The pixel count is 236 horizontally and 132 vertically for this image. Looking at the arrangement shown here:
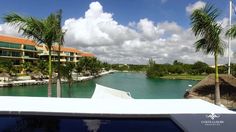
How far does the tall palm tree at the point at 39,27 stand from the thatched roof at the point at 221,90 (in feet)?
41.0

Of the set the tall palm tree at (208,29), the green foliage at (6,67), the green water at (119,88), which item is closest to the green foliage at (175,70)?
the green water at (119,88)

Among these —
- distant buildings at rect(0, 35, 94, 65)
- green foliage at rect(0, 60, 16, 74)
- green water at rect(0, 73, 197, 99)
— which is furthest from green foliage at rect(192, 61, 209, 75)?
green foliage at rect(0, 60, 16, 74)

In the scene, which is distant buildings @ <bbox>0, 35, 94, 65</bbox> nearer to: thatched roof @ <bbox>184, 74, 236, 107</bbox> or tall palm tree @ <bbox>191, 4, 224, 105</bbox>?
thatched roof @ <bbox>184, 74, 236, 107</bbox>

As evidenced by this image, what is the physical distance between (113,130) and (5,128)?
2.00 m

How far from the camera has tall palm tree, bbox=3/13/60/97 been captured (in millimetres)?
12992

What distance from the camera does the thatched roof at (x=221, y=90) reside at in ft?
67.2

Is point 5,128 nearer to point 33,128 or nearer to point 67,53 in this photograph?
point 33,128

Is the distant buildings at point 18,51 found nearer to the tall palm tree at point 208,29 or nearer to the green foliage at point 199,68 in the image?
the green foliage at point 199,68

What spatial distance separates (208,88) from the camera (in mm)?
21906

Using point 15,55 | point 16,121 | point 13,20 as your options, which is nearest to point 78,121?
point 16,121

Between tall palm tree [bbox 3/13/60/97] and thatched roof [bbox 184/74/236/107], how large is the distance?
12487 mm

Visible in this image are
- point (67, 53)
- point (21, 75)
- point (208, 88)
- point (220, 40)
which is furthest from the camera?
point (67, 53)

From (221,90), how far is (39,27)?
48.8 ft

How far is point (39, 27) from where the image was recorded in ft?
44.0
